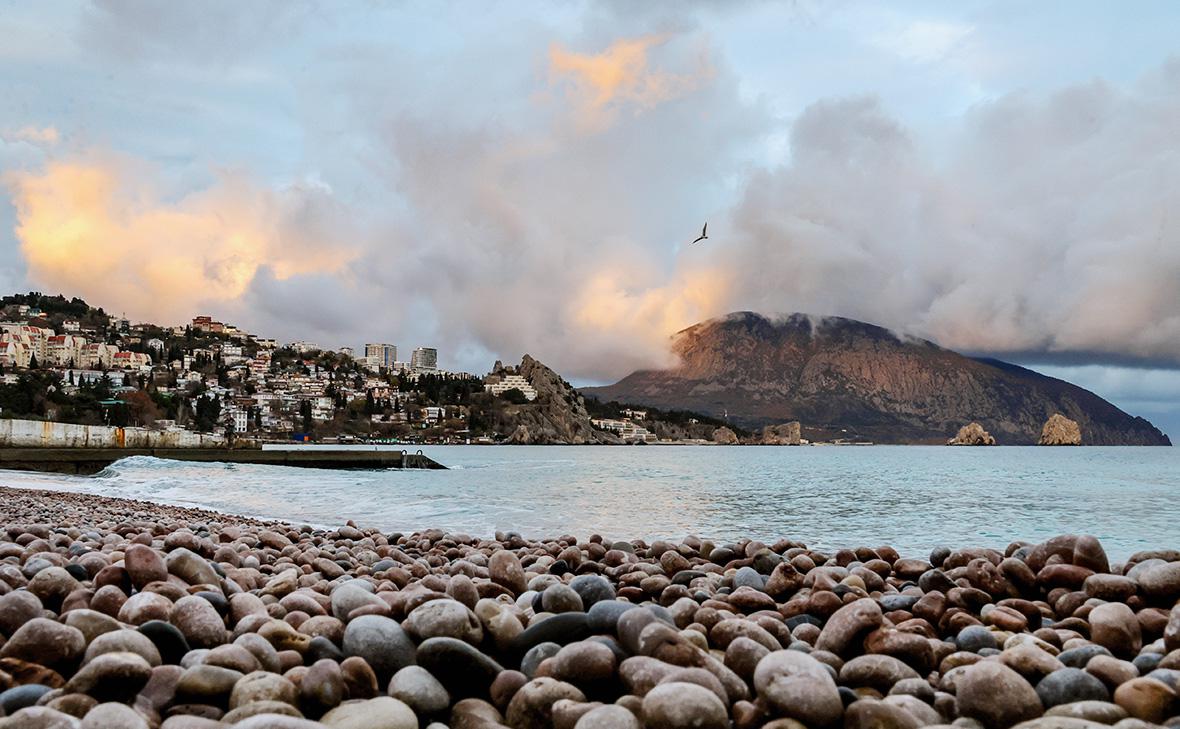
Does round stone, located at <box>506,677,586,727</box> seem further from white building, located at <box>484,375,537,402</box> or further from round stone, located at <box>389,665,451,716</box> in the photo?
white building, located at <box>484,375,537,402</box>

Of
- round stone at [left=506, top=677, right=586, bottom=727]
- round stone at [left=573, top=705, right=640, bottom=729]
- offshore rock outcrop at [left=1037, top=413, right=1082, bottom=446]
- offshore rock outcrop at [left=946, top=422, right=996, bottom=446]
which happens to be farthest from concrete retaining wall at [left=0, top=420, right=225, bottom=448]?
offshore rock outcrop at [left=1037, top=413, right=1082, bottom=446]

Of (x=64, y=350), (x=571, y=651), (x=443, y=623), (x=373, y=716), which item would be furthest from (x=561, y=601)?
(x=64, y=350)

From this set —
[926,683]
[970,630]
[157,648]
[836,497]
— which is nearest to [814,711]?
[926,683]

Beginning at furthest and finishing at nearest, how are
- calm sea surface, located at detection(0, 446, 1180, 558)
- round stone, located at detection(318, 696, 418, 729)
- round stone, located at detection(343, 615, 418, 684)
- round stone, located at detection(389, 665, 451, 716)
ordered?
calm sea surface, located at detection(0, 446, 1180, 558)
round stone, located at detection(343, 615, 418, 684)
round stone, located at detection(389, 665, 451, 716)
round stone, located at detection(318, 696, 418, 729)

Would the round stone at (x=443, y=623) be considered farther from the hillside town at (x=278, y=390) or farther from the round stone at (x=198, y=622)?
the hillside town at (x=278, y=390)

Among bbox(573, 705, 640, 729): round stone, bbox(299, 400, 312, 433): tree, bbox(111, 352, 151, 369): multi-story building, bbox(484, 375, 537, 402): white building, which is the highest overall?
bbox(111, 352, 151, 369): multi-story building

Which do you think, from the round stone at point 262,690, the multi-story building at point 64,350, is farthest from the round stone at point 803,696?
the multi-story building at point 64,350

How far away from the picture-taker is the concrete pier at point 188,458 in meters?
33.6

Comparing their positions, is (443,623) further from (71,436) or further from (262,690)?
(71,436)

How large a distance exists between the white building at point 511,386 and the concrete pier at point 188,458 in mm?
125747

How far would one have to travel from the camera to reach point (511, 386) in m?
192

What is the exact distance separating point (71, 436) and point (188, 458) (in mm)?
7077

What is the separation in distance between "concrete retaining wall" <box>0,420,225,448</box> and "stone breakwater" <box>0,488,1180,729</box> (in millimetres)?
42915

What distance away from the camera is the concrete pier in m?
33.6
